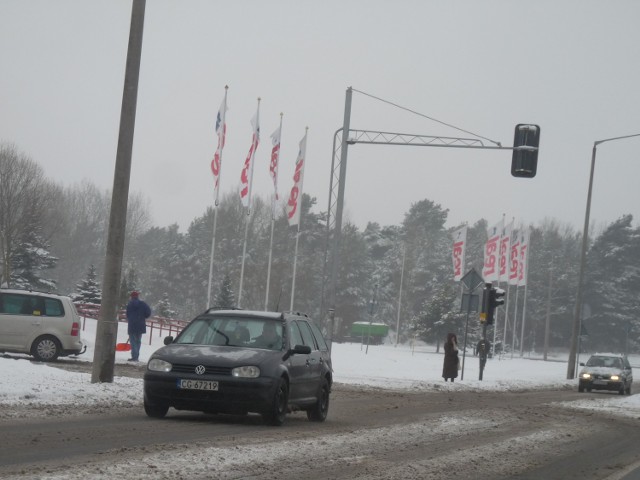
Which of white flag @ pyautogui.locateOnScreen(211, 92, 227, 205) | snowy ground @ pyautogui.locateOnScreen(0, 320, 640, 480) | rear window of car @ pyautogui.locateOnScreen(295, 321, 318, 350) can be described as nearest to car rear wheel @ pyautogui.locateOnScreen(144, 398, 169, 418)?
snowy ground @ pyautogui.locateOnScreen(0, 320, 640, 480)

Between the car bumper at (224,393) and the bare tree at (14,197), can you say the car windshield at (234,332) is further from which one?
the bare tree at (14,197)

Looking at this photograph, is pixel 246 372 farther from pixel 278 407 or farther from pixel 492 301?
pixel 492 301

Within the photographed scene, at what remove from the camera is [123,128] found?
18938 millimetres

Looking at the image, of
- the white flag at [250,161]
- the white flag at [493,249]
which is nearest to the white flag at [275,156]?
the white flag at [250,161]

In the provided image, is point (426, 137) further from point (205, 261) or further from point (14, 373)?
point (205, 261)

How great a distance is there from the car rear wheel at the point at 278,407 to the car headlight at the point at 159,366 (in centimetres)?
129

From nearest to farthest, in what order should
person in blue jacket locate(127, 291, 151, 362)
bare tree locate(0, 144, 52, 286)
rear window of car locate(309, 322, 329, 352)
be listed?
rear window of car locate(309, 322, 329, 352) → person in blue jacket locate(127, 291, 151, 362) → bare tree locate(0, 144, 52, 286)

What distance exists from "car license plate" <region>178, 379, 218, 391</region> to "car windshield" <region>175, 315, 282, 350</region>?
3.58 feet

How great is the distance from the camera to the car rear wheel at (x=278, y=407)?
14320 mm

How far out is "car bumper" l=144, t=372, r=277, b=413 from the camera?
1413cm

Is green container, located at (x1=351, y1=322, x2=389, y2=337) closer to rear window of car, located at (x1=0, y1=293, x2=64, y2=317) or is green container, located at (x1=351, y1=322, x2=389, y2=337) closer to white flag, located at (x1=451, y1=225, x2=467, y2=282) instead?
white flag, located at (x1=451, y1=225, x2=467, y2=282)

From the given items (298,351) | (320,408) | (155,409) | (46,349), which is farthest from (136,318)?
(155,409)

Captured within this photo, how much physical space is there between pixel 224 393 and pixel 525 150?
15.4 meters

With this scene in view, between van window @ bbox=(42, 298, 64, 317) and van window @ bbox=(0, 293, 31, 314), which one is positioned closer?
van window @ bbox=(0, 293, 31, 314)
